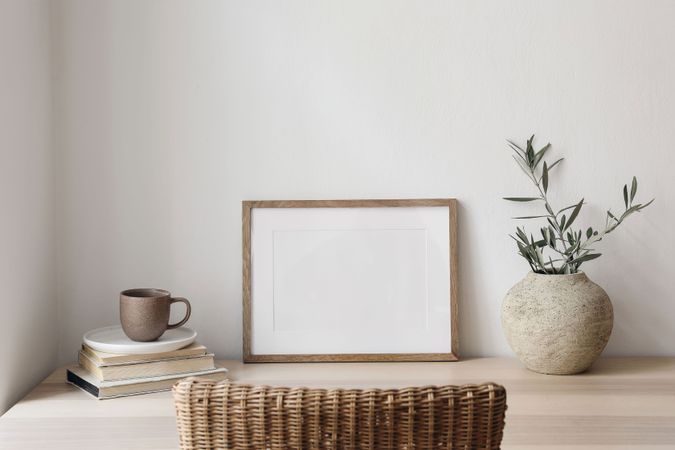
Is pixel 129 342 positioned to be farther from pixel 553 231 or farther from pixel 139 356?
pixel 553 231

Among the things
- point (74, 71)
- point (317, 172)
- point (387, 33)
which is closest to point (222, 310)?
point (317, 172)

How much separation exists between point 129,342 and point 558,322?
2.85 ft

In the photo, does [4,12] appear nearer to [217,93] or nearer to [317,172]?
[217,93]

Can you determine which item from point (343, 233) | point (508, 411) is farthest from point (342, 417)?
point (343, 233)

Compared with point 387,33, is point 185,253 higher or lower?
lower

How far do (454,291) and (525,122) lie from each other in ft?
1.38

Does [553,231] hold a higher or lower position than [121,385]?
higher

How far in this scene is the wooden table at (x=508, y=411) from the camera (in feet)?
3.72

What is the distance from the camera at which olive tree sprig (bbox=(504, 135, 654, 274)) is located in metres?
1.52

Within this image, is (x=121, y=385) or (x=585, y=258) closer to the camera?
(x=121, y=385)

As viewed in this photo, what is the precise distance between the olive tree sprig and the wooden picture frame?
16 centimetres

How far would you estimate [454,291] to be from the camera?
5.24 ft

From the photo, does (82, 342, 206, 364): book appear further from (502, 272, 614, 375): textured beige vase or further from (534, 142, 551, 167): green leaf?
(534, 142, 551, 167): green leaf

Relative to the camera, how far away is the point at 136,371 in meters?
1.37
